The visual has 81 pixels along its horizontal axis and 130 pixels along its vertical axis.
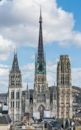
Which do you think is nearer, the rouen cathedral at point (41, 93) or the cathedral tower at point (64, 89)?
the cathedral tower at point (64, 89)

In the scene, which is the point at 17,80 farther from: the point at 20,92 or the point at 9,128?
the point at 9,128

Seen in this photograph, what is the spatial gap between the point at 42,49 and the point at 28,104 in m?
15.0

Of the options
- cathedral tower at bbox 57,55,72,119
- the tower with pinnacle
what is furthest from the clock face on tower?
the tower with pinnacle

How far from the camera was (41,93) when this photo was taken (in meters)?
162

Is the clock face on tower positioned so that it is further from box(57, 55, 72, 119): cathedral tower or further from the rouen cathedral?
box(57, 55, 72, 119): cathedral tower

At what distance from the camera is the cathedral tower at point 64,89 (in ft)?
517

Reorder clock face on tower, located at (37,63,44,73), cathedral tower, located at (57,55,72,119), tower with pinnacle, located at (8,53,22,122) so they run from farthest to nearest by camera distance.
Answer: clock face on tower, located at (37,63,44,73), tower with pinnacle, located at (8,53,22,122), cathedral tower, located at (57,55,72,119)

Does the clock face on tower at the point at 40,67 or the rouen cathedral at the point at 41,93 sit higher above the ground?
the clock face on tower at the point at 40,67

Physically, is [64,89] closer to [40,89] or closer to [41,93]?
[40,89]

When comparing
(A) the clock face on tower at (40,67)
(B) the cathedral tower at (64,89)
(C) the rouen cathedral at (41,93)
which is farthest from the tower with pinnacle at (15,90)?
(B) the cathedral tower at (64,89)

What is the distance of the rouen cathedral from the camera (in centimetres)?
15825

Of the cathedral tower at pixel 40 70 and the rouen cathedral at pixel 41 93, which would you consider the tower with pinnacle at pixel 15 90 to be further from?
the cathedral tower at pixel 40 70

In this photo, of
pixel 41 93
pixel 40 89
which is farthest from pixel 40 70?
pixel 41 93

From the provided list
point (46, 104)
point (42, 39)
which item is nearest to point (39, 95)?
point (46, 104)
